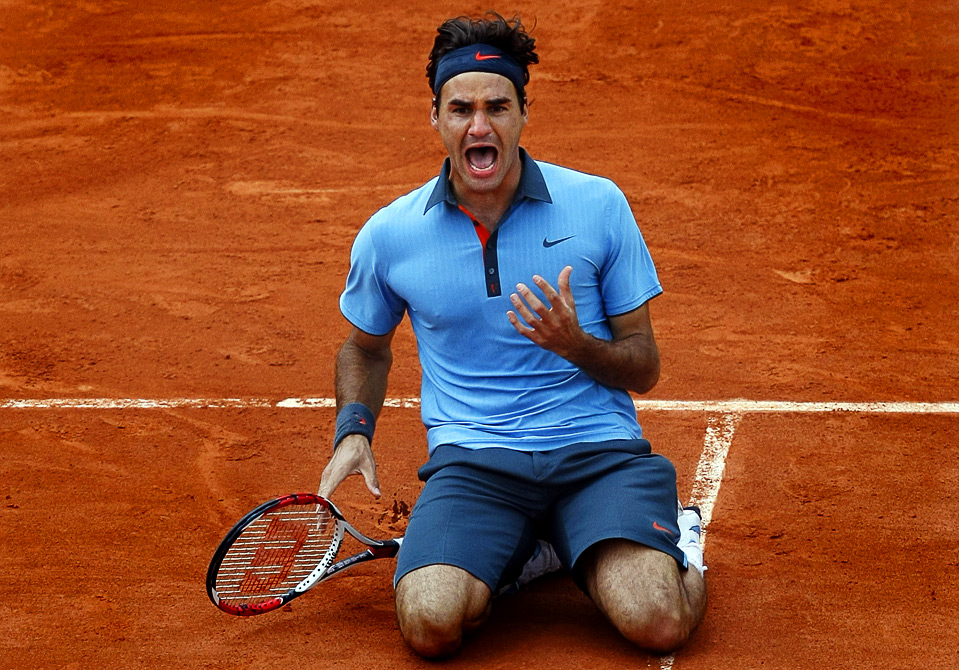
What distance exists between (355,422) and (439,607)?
2.91 feet

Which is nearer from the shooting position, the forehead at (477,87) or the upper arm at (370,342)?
the forehead at (477,87)

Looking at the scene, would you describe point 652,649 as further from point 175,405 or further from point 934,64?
point 934,64

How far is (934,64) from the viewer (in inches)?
423

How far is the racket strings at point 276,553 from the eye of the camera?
4629 millimetres

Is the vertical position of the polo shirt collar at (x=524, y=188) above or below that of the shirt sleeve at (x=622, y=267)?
above

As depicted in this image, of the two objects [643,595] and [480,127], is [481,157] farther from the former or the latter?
[643,595]

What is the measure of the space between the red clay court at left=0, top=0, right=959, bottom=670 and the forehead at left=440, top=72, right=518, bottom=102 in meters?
1.91

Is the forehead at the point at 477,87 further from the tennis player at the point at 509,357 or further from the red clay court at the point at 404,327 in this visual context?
the red clay court at the point at 404,327

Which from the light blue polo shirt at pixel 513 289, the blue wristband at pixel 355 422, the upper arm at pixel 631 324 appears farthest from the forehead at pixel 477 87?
the blue wristband at pixel 355 422

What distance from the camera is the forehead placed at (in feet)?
15.1

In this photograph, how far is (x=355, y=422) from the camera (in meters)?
4.79

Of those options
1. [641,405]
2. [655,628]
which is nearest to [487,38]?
[655,628]

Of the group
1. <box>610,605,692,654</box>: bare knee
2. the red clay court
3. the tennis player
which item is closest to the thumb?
the tennis player

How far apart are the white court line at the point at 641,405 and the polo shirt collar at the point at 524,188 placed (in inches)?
86.0
